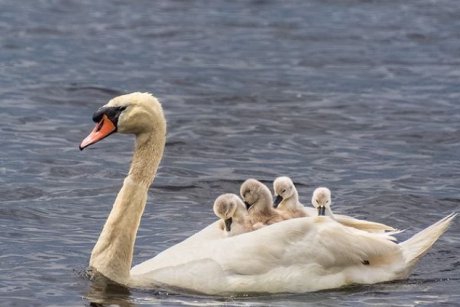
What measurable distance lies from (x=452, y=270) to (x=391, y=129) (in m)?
6.43

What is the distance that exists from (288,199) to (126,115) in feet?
5.64

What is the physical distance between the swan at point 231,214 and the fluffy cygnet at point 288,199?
2.22ft

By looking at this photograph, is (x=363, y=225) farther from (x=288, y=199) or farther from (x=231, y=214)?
(x=231, y=214)

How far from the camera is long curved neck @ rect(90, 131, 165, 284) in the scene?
12.2 m

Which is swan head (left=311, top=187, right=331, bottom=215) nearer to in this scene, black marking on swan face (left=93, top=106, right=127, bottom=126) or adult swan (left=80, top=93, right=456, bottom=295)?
adult swan (left=80, top=93, right=456, bottom=295)

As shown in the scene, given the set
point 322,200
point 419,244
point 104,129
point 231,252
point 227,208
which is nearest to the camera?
point 231,252

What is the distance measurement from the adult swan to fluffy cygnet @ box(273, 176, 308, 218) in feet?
2.72

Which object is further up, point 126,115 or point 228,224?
point 126,115

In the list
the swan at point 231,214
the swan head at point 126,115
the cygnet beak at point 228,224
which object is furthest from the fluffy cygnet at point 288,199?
the swan head at point 126,115

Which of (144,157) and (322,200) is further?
(322,200)

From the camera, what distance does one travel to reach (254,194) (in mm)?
13016

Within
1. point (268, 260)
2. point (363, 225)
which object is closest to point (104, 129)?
point (268, 260)

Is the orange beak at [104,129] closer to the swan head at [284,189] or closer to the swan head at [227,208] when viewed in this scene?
the swan head at [227,208]

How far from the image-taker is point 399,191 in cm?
1587
